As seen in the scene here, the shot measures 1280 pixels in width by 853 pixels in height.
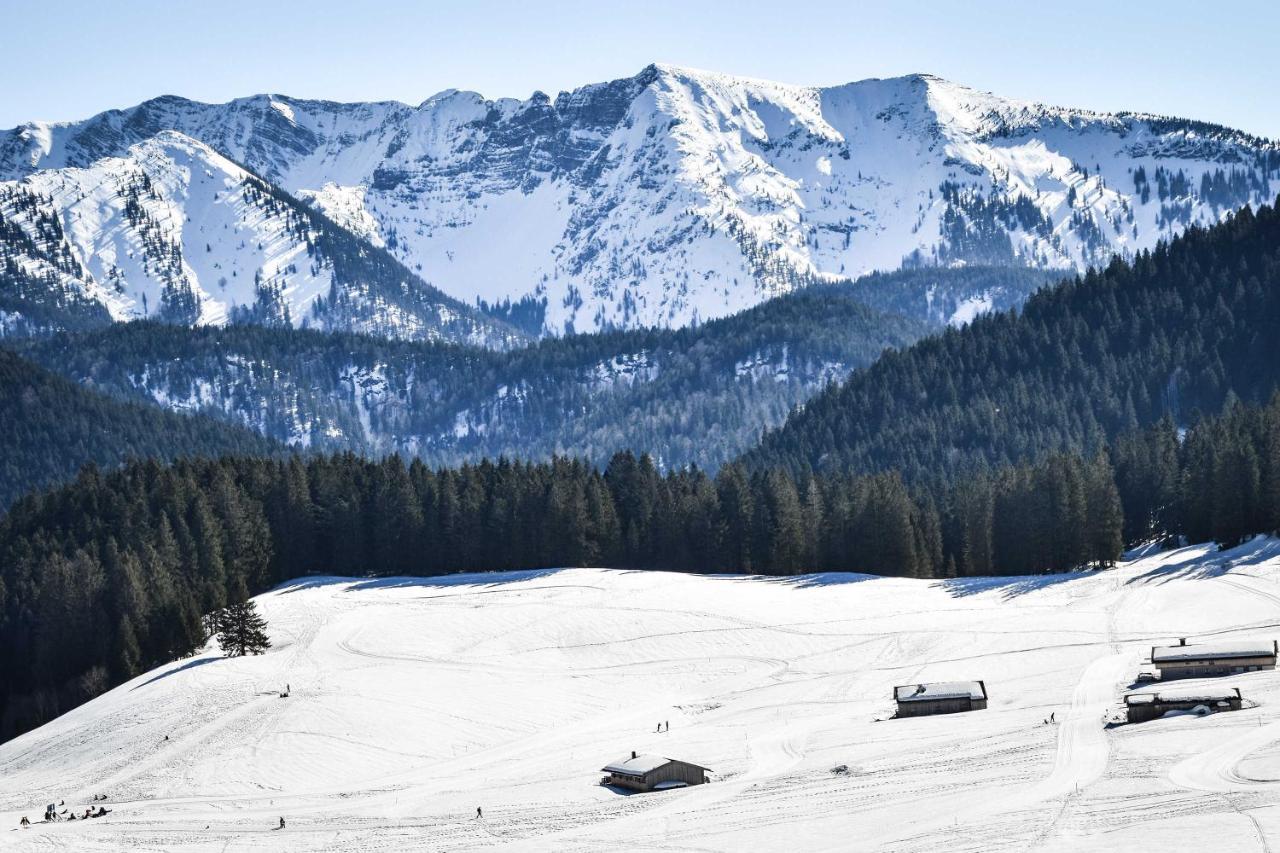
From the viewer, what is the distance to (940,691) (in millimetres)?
105375

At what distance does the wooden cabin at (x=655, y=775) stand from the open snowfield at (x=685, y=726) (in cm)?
164

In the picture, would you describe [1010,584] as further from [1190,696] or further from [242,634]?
[242,634]

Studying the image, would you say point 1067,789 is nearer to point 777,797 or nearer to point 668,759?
point 777,797

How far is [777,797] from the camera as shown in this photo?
284ft

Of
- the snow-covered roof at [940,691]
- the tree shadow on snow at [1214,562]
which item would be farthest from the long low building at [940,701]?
the tree shadow on snow at [1214,562]

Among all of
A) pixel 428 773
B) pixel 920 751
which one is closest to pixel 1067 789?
pixel 920 751

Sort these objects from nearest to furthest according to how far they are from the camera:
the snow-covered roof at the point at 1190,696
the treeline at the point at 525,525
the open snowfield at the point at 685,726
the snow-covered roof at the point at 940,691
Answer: the open snowfield at the point at 685,726
the snow-covered roof at the point at 1190,696
the snow-covered roof at the point at 940,691
the treeline at the point at 525,525

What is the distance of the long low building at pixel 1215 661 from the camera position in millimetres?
103062

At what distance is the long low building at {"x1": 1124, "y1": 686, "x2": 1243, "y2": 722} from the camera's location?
92.4m

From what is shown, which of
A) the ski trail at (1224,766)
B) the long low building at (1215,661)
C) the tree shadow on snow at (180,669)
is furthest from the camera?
the tree shadow on snow at (180,669)

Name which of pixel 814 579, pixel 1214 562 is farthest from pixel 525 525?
pixel 1214 562

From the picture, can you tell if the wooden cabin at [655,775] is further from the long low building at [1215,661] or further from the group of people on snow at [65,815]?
the long low building at [1215,661]

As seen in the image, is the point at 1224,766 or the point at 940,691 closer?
the point at 1224,766

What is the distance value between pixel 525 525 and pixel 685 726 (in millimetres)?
65440
